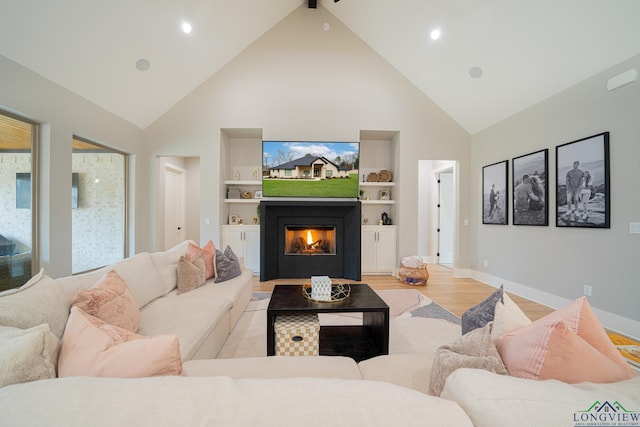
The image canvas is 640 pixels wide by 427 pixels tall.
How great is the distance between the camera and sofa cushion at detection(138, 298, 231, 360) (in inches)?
64.2

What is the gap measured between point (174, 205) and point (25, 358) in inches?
228

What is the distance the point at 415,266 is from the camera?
4449 mm

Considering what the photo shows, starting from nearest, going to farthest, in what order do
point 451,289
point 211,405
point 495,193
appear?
point 211,405
point 451,289
point 495,193

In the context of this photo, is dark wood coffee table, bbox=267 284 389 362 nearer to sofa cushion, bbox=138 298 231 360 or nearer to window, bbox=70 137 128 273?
sofa cushion, bbox=138 298 231 360

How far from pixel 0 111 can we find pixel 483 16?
5405 millimetres

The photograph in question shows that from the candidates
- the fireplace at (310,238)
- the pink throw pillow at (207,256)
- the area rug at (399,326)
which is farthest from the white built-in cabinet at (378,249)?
the pink throw pillow at (207,256)

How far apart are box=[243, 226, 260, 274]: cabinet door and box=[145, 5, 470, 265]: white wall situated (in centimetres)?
56

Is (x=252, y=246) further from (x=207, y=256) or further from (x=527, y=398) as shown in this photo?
(x=527, y=398)

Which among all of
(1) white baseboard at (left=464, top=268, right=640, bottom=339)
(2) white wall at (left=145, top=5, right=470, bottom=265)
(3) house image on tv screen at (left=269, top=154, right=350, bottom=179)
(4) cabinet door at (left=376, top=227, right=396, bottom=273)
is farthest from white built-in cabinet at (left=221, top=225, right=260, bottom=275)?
(1) white baseboard at (left=464, top=268, right=640, bottom=339)

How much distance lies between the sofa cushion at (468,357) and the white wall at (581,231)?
2.96m

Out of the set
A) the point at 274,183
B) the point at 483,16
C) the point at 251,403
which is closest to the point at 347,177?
the point at 274,183

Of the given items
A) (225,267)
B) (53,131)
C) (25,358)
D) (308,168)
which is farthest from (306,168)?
(25,358)

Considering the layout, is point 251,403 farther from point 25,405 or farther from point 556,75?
point 556,75

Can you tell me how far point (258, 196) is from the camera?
5074 mm
